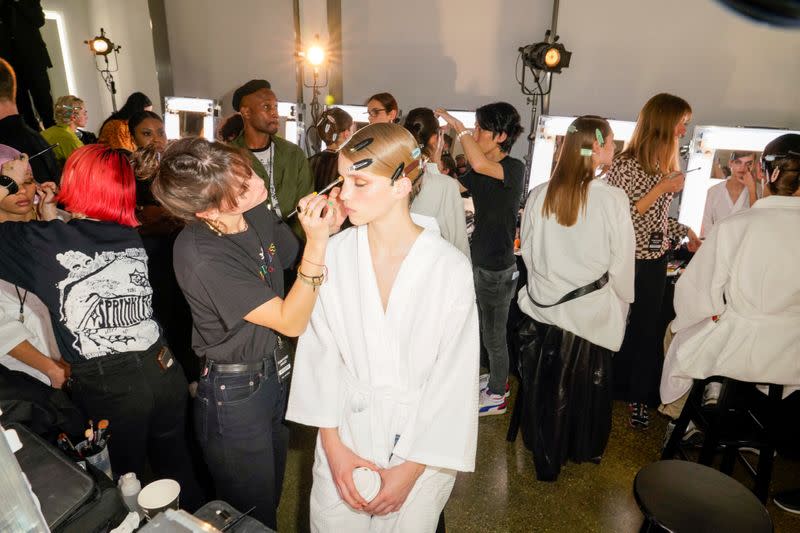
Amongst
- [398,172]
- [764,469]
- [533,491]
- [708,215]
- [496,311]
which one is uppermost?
[398,172]

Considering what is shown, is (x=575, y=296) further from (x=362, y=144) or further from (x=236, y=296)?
(x=236, y=296)

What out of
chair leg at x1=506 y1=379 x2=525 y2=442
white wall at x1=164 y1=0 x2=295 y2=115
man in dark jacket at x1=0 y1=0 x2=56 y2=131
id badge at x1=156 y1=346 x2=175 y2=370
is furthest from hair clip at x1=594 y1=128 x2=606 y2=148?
man in dark jacket at x1=0 y1=0 x2=56 y2=131

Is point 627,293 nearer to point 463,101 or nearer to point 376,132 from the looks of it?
point 376,132

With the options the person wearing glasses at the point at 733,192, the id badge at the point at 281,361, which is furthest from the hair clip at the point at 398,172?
the person wearing glasses at the point at 733,192

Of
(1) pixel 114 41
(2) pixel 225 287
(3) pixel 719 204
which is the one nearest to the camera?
(2) pixel 225 287

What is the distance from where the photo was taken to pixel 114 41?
25.5 ft

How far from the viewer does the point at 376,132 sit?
122cm

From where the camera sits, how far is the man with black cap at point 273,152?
2.87 metres

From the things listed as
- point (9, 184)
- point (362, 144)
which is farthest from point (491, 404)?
point (9, 184)

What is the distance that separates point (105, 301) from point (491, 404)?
2198 millimetres

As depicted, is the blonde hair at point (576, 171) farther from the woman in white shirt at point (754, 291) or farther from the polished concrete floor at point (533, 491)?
the polished concrete floor at point (533, 491)

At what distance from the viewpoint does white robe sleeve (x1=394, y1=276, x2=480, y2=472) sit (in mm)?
1267

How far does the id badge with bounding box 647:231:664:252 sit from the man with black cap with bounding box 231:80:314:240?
2000 mm

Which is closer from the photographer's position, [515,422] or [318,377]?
[318,377]
